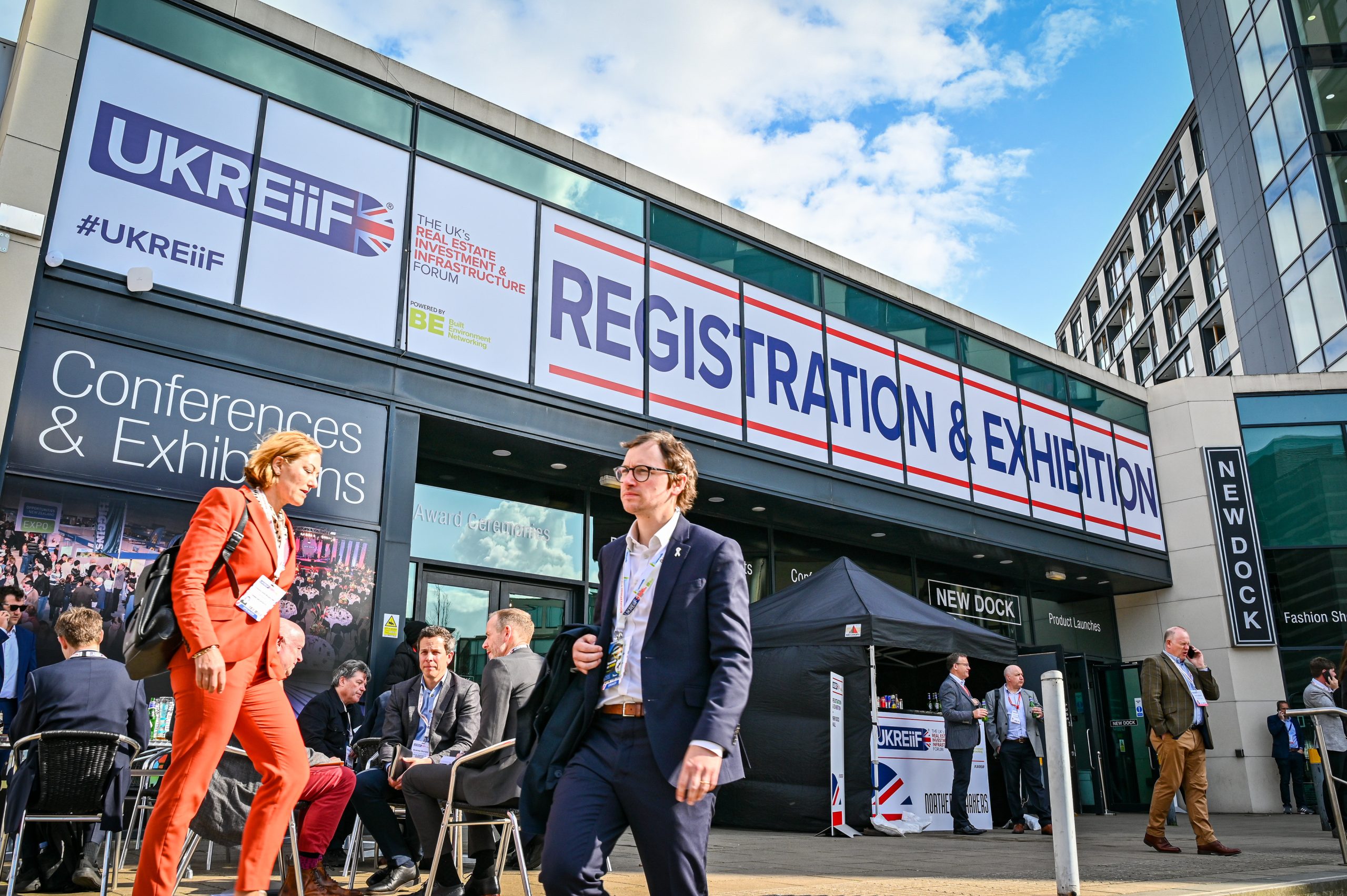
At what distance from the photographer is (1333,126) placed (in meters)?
24.7

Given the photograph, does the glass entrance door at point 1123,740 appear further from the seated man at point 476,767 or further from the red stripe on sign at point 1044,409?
the seated man at point 476,767

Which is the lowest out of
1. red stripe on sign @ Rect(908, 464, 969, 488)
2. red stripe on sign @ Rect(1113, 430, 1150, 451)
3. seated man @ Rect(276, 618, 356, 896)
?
seated man @ Rect(276, 618, 356, 896)

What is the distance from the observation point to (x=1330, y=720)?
28.8 feet

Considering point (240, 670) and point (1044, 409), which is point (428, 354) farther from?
point (1044, 409)

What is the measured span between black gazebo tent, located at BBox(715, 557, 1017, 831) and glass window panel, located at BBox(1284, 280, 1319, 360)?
783 inches

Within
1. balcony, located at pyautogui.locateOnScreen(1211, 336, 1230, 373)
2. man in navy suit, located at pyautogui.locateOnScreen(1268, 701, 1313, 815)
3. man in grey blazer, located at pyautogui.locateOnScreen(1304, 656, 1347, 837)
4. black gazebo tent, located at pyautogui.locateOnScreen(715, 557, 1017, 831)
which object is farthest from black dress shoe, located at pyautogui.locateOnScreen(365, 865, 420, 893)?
balcony, located at pyautogui.locateOnScreen(1211, 336, 1230, 373)

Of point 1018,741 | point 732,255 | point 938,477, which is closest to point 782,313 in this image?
point 732,255

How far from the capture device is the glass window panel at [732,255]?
12.0 m

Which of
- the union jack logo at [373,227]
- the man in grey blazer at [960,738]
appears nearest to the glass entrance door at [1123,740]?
the man in grey blazer at [960,738]

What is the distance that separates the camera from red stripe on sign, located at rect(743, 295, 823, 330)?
41.1 ft

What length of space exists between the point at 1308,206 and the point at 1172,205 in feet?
56.6

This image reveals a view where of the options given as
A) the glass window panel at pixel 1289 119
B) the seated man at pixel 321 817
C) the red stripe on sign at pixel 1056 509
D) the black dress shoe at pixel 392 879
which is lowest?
the black dress shoe at pixel 392 879

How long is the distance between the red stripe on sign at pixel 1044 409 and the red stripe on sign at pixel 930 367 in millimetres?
1695

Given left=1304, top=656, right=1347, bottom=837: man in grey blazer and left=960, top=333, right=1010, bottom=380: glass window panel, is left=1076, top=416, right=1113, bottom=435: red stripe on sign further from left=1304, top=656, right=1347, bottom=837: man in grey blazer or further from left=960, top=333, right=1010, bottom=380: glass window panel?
left=1304, top=656, right=1347, bottom=837: man in grey blazer
